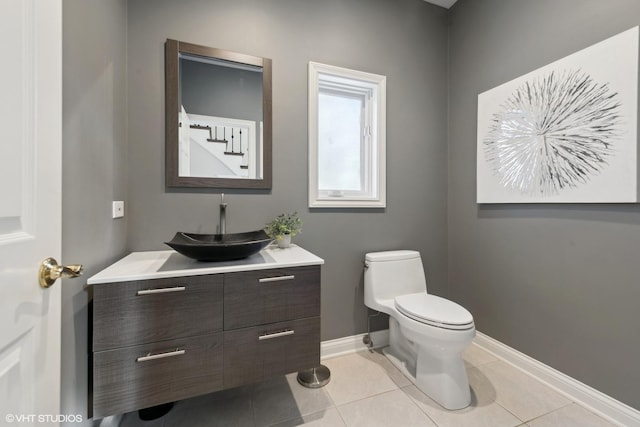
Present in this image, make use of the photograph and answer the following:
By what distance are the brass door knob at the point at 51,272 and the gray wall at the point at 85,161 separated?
376mm

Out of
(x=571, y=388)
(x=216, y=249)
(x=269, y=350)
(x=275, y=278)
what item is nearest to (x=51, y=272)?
(x=216, y=249)

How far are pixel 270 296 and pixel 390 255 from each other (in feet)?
3.38

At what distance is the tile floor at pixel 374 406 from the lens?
133 cm

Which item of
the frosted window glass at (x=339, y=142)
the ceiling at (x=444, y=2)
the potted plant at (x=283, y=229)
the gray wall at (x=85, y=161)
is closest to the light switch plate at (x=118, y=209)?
the gray wall at (x=85, y=161)

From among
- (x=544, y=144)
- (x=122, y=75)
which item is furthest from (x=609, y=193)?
(x=122, y=75)

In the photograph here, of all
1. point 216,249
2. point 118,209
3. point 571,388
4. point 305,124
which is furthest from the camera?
point 305,124

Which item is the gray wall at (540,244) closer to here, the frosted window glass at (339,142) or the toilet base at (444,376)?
the toilet base at (444,376)

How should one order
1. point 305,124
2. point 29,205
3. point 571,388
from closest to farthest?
point 29,205
point 571,388
point 305,124

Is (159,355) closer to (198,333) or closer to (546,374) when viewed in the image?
(198,333)

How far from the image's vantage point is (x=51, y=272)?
0.61m

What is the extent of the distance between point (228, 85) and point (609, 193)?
7.27ft

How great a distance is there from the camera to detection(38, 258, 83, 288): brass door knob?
60 centimetres

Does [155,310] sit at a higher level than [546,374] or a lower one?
higher

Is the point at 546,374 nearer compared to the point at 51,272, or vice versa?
the point at 51,272
